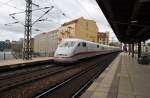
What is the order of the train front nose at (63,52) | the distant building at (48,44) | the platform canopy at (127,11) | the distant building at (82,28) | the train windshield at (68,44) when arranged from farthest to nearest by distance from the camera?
the distant building at (82,28) → the distant building at (48,44) → the train windshield at (68,44) → the train front nose at (63,52) → the platform canopy at (127,11)

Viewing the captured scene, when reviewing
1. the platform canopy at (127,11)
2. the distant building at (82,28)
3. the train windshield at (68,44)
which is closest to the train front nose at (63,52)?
the train windshield at (68,44)

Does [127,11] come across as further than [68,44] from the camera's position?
No

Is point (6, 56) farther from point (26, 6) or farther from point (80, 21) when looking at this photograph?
point (80, 21)

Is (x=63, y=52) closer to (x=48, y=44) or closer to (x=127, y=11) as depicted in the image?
(x=127, y=11)

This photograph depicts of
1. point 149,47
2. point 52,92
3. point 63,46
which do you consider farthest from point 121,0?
point 149,47

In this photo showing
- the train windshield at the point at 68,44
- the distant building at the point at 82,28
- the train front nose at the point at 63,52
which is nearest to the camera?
the train front nose at the point at 63,52

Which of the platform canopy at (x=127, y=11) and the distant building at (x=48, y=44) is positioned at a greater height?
the platform canopy at (x=127, y=11)

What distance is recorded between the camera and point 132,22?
23438 mm

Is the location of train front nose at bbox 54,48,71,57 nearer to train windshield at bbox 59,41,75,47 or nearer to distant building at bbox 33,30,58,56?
train windshield at bbox 59,41,75,47

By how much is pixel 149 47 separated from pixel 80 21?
100ft

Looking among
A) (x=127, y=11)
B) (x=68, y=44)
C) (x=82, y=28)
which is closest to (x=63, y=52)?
(x=68, y=44)

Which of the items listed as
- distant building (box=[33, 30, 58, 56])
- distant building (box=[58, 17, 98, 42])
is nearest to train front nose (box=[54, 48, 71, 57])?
distant building (box=[33, 30, 58, 56])

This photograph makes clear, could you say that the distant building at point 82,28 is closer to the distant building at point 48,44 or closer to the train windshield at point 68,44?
the distant building at point 48,44

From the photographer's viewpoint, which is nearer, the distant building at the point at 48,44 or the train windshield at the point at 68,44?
the train windshield at the point at 68,44
